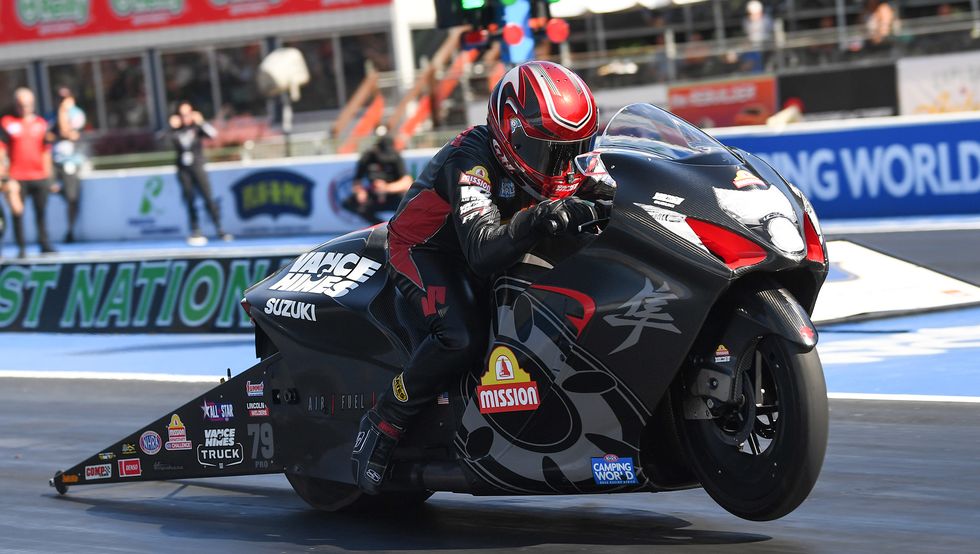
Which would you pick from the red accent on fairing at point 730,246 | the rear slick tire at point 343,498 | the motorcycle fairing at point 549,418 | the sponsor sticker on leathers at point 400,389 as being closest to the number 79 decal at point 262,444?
the rear slick tire at point 343,498

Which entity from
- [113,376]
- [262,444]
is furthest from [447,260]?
[113,376]

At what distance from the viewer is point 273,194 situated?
901 inches

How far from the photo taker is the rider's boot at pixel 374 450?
17.9 feet

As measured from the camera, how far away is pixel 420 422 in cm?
546

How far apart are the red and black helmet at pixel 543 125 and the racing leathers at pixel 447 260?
92 mm

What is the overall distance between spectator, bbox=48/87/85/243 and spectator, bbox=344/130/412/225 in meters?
5.31

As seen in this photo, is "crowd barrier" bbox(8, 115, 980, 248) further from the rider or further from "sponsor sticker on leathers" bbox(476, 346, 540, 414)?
"sponsor sticker on leathers" bbox(476, 346, 540, 414)

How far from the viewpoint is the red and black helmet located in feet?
16.4

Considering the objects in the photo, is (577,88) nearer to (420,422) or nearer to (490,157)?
(490,157)

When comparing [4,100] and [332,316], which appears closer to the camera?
[332,316]

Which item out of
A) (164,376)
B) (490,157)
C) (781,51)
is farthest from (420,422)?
(781,51)

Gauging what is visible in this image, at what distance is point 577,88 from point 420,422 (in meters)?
1.37

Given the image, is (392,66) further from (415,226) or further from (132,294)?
(415,226)

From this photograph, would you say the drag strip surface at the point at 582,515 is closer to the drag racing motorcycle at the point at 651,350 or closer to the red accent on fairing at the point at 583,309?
the drag racing motorcycle at the point at 651,350
